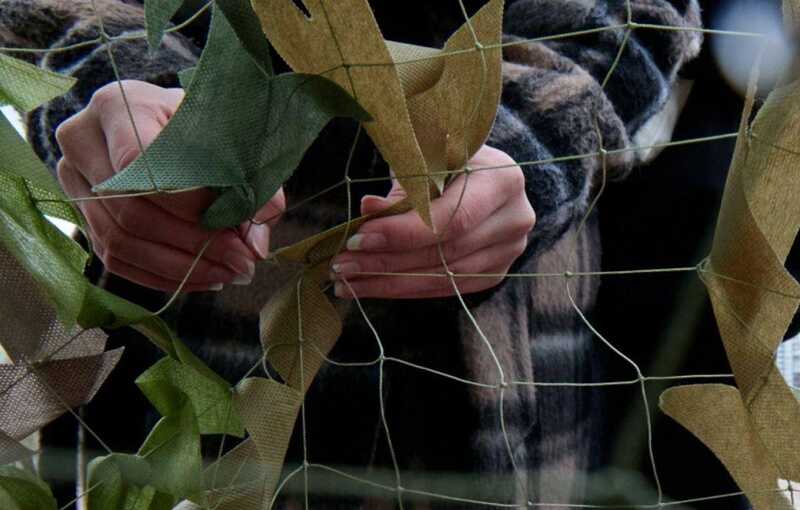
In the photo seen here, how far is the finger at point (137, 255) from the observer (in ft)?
0.69

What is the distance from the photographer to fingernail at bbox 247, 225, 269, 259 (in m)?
0.20

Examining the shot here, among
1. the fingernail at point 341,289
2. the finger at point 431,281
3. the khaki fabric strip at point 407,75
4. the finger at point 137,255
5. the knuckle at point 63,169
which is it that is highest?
the khaki fabric strip at point 407,75

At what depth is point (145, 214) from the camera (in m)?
0.21

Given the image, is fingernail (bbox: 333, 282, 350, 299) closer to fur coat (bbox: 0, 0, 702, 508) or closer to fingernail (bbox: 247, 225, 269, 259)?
fingernail (bbox: 247, 225, 269, 259)

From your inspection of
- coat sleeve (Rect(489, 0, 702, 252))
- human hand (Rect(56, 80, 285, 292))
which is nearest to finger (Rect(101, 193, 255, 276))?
human hand (Rect(56, 80, 285, 292))

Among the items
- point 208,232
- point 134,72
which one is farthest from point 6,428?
point 134,72

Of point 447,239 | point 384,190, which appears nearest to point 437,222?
point 447,239

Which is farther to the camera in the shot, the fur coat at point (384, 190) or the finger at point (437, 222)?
the fur coat at point (384, 190)

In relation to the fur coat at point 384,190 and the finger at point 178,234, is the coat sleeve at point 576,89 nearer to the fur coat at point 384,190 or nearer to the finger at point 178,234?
the fur coat at point 384,190

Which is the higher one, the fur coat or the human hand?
the human hand

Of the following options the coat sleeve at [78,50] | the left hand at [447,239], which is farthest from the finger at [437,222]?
the coat sleeve at [78,50]

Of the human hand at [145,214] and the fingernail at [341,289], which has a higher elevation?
the human hand at [145,214]

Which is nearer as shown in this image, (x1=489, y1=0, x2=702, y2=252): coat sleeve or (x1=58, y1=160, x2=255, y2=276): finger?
(x1=58, y1=160, x2=255, y2=276): finger

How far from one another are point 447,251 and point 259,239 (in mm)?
42
